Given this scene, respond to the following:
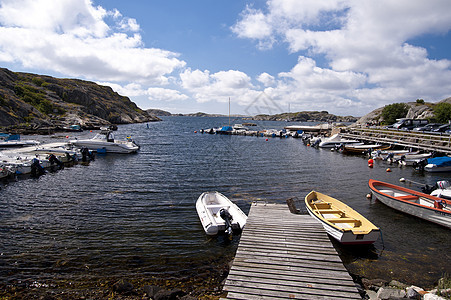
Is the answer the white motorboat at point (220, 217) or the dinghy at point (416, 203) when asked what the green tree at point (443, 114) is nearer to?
the dinghy at point (416, 203)

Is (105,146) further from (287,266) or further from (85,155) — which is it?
(287,266)

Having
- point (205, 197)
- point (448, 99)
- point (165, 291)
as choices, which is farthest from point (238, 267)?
point (448, 99)

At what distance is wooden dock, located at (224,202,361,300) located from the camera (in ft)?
24.2

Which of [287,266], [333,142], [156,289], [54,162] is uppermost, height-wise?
[333,142]

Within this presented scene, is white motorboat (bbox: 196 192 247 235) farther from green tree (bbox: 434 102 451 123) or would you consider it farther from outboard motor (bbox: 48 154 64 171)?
green tree (bbox: 434 102 451 123)

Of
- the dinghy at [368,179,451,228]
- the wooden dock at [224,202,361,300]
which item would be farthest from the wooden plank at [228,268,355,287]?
the dinghy at [368,179,451,228]

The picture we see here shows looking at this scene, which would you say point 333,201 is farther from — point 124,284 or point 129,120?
point 129,120

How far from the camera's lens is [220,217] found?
14.8m

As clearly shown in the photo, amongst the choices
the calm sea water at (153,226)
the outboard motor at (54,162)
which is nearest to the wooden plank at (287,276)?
the calm sea water at (153,226)

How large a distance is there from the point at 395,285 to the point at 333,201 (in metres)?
6.83

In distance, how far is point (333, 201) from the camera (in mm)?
15852

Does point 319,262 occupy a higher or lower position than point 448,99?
lower

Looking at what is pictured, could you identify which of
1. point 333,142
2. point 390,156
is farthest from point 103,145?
point 390,156

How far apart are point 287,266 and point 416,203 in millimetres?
12628
